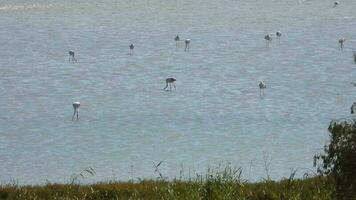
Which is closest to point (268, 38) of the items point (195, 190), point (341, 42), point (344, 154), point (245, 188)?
point (341, 42)

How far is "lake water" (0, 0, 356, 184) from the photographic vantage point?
551 inches

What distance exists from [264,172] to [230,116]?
152 inches

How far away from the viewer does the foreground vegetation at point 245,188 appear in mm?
7812

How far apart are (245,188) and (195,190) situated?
1329mm

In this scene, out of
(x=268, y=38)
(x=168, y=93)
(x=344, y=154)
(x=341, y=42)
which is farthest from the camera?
(x=268, y=38)

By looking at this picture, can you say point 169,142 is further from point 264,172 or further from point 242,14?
point 242,14

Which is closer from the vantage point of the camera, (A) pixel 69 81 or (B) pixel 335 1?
(A) pixel 69 81

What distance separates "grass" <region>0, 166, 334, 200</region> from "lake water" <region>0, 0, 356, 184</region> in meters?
2.23

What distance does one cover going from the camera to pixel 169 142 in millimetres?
14859

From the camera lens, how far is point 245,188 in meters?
10.1

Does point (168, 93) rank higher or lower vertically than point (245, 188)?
higher

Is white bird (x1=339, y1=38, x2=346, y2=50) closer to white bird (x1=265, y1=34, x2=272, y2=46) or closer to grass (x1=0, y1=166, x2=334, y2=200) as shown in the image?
white bird (x1=265, y1=34, x2=272, y2=46)

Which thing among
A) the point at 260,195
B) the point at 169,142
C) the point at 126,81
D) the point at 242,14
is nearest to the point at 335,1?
the point at 242,14

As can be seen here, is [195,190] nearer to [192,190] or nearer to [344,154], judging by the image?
[192,190]
